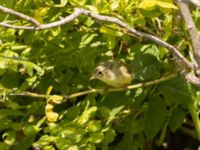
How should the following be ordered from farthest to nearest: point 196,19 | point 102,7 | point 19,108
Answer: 1. point 19,108
2. point 196,19
3. point 102,7

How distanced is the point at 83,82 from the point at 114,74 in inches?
Answer: 9.4

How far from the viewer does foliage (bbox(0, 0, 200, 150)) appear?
2.08m

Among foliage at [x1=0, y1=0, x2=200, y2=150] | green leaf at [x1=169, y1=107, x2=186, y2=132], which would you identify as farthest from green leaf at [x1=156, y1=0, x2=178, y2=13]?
green leaf at [x1=169, y1=107, x2=186, y2=132]

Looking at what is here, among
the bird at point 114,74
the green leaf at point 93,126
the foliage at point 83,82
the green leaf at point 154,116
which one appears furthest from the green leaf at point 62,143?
the green leaf at point 154,116

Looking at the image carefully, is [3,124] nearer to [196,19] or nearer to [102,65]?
[102,65]

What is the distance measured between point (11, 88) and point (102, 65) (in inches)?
16.0

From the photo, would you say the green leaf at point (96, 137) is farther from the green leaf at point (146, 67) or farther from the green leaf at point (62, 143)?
the green leaf at point (146, 67)

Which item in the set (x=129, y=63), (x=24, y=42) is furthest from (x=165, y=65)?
(x=24, y=42)

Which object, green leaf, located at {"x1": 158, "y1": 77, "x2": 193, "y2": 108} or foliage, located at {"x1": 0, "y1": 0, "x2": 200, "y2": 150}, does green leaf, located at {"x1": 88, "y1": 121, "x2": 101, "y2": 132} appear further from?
green leaf, located at {"x1": 158, "y1": 77, "x2": 193, "y2": 108}

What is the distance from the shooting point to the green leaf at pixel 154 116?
2289 mm

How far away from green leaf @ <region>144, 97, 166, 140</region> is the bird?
184 millimetres

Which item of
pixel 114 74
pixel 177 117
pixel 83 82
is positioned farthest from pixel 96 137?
pixel 177 117

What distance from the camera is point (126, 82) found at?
2.15 m

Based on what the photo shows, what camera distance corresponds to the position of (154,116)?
230cm
